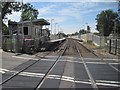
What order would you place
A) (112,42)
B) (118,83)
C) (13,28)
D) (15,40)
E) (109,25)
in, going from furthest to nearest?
(109,25) < (13,28) < (112,42) < (15,40) < (118,83)

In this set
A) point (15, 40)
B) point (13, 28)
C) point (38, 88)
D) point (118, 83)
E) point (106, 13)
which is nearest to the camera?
point (38, 88)

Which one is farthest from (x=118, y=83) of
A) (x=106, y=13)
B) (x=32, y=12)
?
(x=106, y=13)

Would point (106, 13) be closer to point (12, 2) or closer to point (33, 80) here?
point (12, 2)

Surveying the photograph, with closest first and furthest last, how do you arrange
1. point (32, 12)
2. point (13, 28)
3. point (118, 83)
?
point (118, 83) → point (13, 28) → point (32, 12)

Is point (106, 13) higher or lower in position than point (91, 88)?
higher

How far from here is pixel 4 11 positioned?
6359 cm

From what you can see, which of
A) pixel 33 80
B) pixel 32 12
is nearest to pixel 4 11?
pixel 32 12

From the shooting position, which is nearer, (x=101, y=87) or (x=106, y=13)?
(x=101, y=87)

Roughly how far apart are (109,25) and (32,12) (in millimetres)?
39649

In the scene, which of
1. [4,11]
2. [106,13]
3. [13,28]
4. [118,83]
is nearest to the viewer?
[118,83]

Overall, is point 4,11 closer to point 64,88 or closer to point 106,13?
point 64,88

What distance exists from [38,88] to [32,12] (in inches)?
3306

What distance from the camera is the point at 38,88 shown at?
1114 centimetres

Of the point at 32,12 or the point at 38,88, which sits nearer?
the point at 38,88
